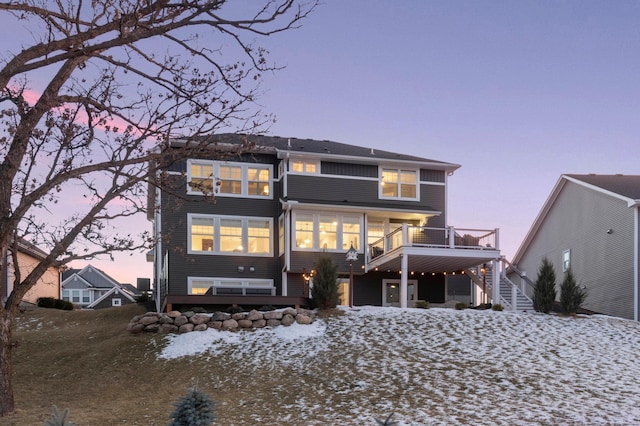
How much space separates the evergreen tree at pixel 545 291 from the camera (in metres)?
22.0

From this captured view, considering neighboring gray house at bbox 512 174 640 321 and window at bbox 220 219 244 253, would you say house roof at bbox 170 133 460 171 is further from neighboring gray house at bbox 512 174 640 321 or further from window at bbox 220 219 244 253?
neighboring gray house at bbox 512 174 640 321

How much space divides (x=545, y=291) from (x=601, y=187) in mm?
6500

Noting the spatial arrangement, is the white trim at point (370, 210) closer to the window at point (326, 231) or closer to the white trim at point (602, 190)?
the window at point (326, 231)

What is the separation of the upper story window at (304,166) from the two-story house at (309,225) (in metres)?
0.04

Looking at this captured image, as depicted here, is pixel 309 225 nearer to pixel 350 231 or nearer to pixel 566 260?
pixel 350 231

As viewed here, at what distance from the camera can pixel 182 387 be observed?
14.6 m

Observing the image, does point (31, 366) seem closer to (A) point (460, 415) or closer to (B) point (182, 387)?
(B) point (182, 387)

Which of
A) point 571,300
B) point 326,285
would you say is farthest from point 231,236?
point 571,300

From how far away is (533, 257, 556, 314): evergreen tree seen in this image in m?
22.0

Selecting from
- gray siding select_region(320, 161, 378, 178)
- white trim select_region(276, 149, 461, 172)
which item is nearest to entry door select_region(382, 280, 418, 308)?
gray siding select_region(320, 161, 378, 178)

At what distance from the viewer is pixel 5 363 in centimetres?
1159

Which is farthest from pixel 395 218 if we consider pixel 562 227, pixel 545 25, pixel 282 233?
pixel 545 25

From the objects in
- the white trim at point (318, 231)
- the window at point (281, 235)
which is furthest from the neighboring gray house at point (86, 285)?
the white trim at point (318, 231)

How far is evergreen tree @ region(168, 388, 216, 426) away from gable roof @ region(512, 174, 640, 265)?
2018cm
